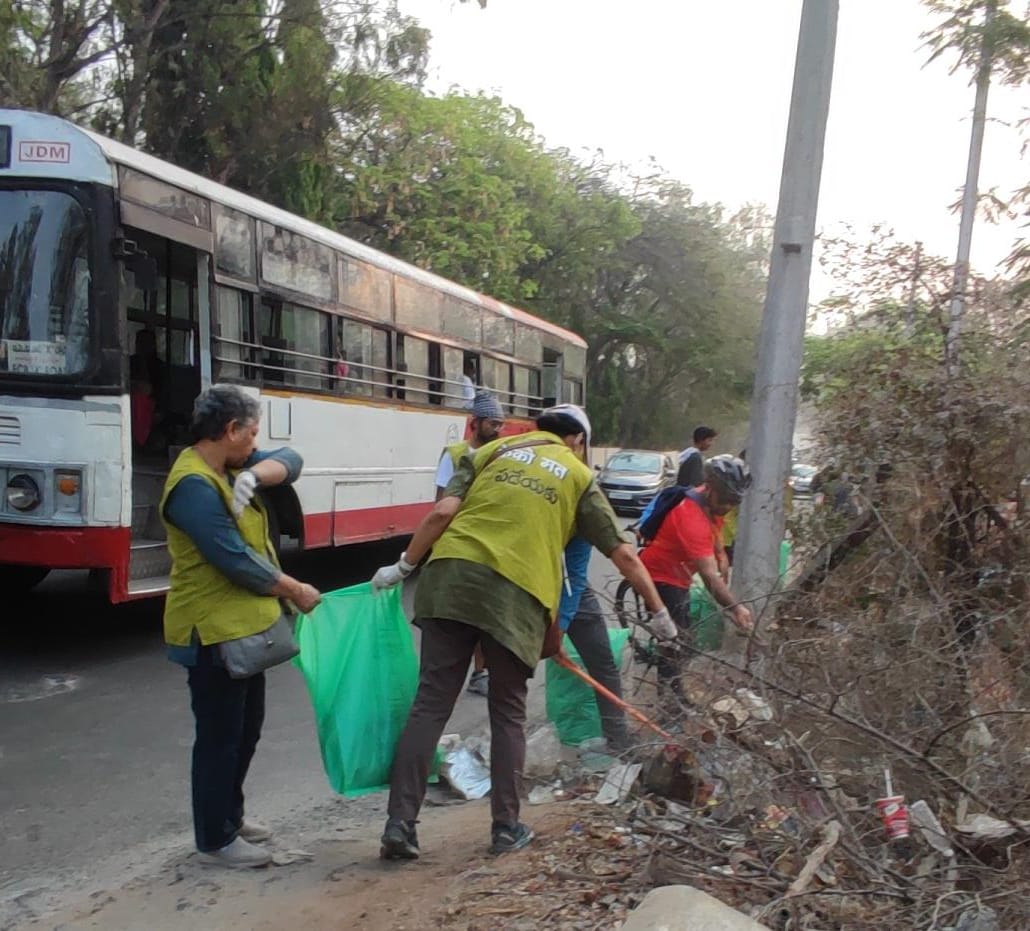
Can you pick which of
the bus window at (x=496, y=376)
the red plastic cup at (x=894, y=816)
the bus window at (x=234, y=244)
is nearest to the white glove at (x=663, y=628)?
the red plastic cup at (x=894, y=816)

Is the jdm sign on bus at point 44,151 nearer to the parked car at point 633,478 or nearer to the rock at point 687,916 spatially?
the rock at point 687,916

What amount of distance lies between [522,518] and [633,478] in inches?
712

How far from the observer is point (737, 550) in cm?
628

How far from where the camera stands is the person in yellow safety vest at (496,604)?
362cm

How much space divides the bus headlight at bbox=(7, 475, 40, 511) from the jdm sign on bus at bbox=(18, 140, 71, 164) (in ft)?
6.38

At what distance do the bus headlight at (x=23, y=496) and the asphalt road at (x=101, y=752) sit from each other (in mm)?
1036

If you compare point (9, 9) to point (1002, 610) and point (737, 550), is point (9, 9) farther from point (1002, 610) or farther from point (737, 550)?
point (1002, 610)

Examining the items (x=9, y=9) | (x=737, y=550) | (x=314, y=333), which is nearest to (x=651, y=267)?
(x=9, y=9)

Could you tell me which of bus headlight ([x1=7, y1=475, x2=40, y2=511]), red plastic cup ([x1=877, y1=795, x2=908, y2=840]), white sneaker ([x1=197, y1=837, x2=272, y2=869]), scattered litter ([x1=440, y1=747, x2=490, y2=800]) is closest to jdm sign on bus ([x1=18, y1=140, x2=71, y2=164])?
bus headlight ([x1=7, y1=475, x2=40, y2=511])

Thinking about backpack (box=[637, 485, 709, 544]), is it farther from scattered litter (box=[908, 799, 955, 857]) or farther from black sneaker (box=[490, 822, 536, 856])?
scattered litter (box=[908, 799, 955, 857])

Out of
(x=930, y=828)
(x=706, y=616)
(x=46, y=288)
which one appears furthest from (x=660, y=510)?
(x=46, y=288)

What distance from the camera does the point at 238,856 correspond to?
12.0 feet

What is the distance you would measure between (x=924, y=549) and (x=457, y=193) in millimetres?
18509

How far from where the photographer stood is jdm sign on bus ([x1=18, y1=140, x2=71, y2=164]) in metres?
6.27
